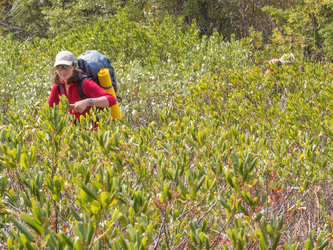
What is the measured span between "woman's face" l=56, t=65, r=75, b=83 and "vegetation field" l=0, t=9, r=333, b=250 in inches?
20.1

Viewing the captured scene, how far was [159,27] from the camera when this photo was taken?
1049 centimetres

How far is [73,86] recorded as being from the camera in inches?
166

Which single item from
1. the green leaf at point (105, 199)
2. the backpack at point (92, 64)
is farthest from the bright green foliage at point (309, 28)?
the green leaf at point (105, 199)

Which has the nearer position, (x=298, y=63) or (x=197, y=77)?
(x=298, y=63)

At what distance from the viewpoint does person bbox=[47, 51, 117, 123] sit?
3.98m

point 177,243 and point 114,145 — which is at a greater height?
point 114,145

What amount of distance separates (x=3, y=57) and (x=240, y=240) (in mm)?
8486

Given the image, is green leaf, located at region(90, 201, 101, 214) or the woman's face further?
the woman's face

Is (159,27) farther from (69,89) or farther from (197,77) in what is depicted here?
(69,89)

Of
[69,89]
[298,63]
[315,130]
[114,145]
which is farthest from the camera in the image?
[298,63]

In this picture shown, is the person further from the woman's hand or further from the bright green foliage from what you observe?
the bright green foliage

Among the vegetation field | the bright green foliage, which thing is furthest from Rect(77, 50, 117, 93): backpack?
the bright green foliage

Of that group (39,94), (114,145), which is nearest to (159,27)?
(39,94)

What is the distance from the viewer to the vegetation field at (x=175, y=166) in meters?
1.62
